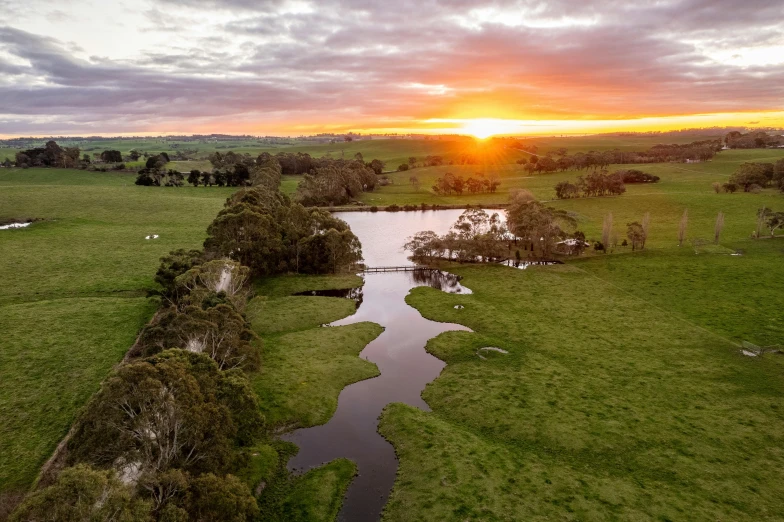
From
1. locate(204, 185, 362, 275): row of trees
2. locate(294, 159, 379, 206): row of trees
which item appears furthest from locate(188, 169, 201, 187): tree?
locate(204, 185, 362, 275): row of trees

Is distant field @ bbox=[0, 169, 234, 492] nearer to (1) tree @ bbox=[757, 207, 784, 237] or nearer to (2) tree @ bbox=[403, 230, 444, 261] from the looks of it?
(2) tree @ bbox=[403, 230, 444, 261]

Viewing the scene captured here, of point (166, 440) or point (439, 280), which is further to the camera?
point (439, 280)

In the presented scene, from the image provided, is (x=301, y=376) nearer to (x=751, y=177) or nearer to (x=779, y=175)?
(x=751, y=177)

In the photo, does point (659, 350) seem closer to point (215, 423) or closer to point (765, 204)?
point (215, 423)

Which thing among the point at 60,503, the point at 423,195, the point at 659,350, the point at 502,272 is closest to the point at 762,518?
the point at 659,350

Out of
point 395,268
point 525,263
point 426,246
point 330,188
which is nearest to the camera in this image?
point 395,268

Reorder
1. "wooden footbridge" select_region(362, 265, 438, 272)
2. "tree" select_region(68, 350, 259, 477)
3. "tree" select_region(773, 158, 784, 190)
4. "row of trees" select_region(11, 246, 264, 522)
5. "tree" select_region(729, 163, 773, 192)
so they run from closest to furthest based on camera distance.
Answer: "row of trees" select_region(11, 246, 264, 522)
"tree" select_region(68, 350, 259, 477)
"wooden footbridge" select_region(362, 265, 438, 272)
"tree" select_region(773, 158, 784, 190)
"tree" select_region(729, 163, 773, 192)

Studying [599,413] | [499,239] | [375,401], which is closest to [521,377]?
[599,413]
